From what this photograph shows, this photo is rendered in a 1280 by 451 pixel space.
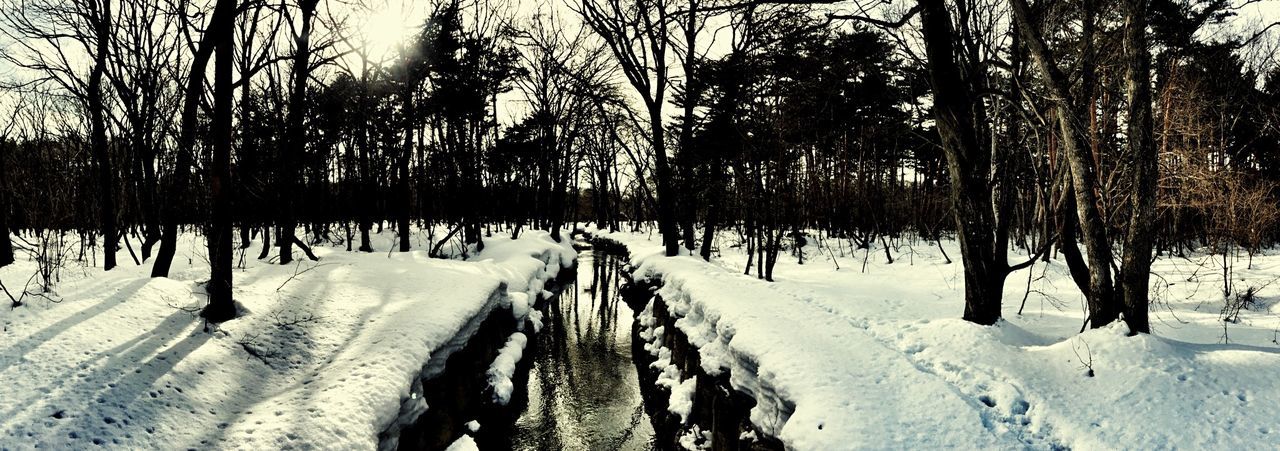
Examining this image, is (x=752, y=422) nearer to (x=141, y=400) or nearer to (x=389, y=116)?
(x=141, y=400)

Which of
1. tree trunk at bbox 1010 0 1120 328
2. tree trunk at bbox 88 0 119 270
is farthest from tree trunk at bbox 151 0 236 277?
tree trunk at bbox 1010 0 1120 328

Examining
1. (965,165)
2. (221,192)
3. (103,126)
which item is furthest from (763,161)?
(103,126)

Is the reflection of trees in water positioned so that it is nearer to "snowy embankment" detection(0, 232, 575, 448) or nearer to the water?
the water

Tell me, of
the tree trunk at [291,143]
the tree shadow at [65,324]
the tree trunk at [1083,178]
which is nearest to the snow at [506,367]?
the tree shadow at [65,324]

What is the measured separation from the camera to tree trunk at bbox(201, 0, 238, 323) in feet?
19.2

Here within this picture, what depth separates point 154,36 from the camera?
13.2m

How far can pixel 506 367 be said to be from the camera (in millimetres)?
8484

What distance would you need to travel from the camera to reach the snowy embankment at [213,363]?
12.2 ft

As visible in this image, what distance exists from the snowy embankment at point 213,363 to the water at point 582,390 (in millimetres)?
1591

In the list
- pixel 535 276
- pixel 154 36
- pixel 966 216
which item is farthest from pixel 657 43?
pixel 154 36

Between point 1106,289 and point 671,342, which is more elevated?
point 1106,289

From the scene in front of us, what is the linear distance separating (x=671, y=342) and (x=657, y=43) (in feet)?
34.1

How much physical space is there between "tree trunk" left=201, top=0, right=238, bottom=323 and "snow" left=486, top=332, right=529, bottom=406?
338cm

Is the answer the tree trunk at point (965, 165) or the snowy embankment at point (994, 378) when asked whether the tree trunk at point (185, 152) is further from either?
the tree trunk at point (965, 165)
